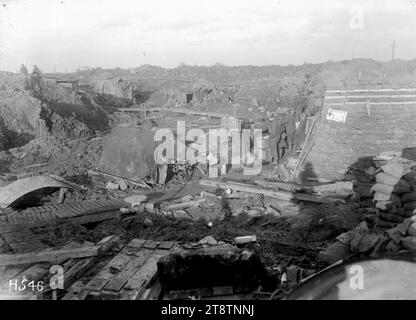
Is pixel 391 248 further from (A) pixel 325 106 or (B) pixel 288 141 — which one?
(B) pixel 288 141

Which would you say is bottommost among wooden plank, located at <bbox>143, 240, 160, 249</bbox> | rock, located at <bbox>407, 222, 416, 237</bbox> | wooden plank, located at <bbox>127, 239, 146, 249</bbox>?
wooden plank, located at <bbox>143, 240, 160, 249</bbox>

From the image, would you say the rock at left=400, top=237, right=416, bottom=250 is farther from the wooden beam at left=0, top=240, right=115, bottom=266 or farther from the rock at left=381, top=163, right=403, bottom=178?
the wooden beam at left=0, top=240, right=115, bottom=266

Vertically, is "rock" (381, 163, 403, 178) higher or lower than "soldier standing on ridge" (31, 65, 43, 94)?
lower

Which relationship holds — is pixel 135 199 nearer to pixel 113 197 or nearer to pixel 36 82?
pixel 113 197

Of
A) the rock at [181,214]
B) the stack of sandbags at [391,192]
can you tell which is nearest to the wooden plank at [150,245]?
the rock at [181,214]

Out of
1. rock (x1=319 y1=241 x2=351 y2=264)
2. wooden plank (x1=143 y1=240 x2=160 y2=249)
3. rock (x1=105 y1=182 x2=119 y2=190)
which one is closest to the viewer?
rock (x1=319 y1=241 x2=351 y2=264)

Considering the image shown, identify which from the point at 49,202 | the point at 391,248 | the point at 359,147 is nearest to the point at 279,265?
the point at 391,248

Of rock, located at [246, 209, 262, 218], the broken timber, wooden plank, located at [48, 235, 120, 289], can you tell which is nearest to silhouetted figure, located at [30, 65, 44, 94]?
the broken timber
